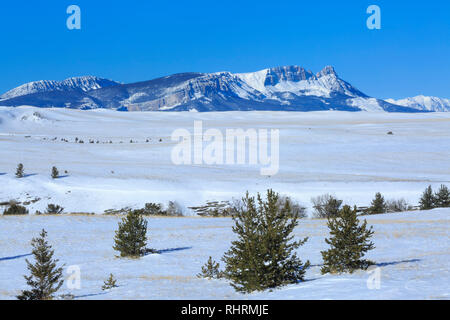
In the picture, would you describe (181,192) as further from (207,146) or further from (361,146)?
(361,146)

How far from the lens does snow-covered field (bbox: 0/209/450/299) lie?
9211 mm

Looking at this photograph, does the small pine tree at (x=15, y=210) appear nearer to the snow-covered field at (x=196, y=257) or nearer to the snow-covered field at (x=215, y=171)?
the snow-covered field at (x=215, y=171)

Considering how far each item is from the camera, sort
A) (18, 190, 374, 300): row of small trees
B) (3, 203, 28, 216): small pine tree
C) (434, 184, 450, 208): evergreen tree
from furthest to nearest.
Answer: (434, 184, 450, 208): evergreen tree, (3, 203, 28, 216): small pine tree, (18, 190, 374, 300): row of small trees

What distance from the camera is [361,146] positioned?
53.2 metres

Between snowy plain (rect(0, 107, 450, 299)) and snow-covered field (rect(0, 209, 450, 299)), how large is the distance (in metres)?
0.04

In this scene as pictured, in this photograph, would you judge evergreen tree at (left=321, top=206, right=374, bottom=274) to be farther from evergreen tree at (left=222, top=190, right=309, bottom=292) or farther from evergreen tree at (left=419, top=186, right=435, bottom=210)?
evergreen tree at (left=419, top=186, right=435, bottom=210)

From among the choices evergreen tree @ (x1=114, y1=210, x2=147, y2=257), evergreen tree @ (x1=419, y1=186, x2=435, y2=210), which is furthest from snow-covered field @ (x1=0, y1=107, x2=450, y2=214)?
evergreen tree @ (x1=114, y1=210, x2=147, y2=257)

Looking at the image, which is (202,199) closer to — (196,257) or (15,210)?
(15,210)

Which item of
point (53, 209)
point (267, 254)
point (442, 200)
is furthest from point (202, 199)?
point (267, 254)

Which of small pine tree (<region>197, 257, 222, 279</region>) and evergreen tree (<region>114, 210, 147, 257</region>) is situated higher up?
evergreen tree (<region>114, 210, 147, 257</region>)

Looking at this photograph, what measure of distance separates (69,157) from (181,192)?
2026 centimetres

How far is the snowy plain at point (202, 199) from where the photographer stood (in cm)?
1038

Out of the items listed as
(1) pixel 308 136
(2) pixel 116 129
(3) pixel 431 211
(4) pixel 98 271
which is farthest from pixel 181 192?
(2) pixel 116 129

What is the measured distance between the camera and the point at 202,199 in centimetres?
2791
